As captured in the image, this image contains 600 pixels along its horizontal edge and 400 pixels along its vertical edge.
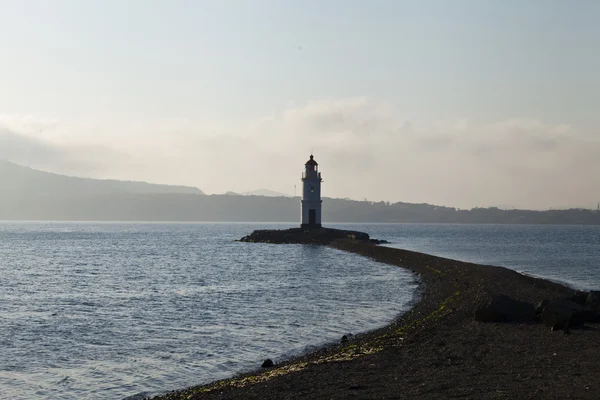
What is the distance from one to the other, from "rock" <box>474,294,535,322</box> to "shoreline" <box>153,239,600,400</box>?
558 millimetres

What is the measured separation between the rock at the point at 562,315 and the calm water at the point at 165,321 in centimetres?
722

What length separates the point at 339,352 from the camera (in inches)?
802

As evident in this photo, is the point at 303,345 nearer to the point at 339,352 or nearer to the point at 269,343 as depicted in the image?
the point at 269,343

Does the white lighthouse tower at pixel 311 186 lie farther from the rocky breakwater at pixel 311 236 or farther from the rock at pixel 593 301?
the rock at pixel 593 301

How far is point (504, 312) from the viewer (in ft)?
80.0

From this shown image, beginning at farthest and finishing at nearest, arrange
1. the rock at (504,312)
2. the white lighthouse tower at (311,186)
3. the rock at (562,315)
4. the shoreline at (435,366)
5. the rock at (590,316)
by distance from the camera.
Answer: the white lighthouse tower at (311,186) → the rock at (504,312) → the rock at (590,316) → the rock at (562,315) → the shoreline at (435,366)

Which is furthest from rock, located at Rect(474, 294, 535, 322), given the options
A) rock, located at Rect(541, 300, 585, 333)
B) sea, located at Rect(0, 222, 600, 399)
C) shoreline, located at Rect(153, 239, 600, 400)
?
sea, located at Rect(0, 222, 600, 399)

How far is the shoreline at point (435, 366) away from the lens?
14.0m

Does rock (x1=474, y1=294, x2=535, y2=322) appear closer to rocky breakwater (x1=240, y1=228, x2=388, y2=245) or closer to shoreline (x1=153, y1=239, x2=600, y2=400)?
shoreline (x1=153, y1=239, x2=600, y2=400)

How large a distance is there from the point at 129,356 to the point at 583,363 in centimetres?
1412

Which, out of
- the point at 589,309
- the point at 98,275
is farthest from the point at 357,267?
the point at 589,309

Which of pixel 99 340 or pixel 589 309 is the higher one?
pixel 589 309

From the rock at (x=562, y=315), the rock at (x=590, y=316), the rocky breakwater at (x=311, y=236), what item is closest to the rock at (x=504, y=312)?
the rock at (x=562, y=315)

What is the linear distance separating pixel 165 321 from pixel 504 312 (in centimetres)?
1480
